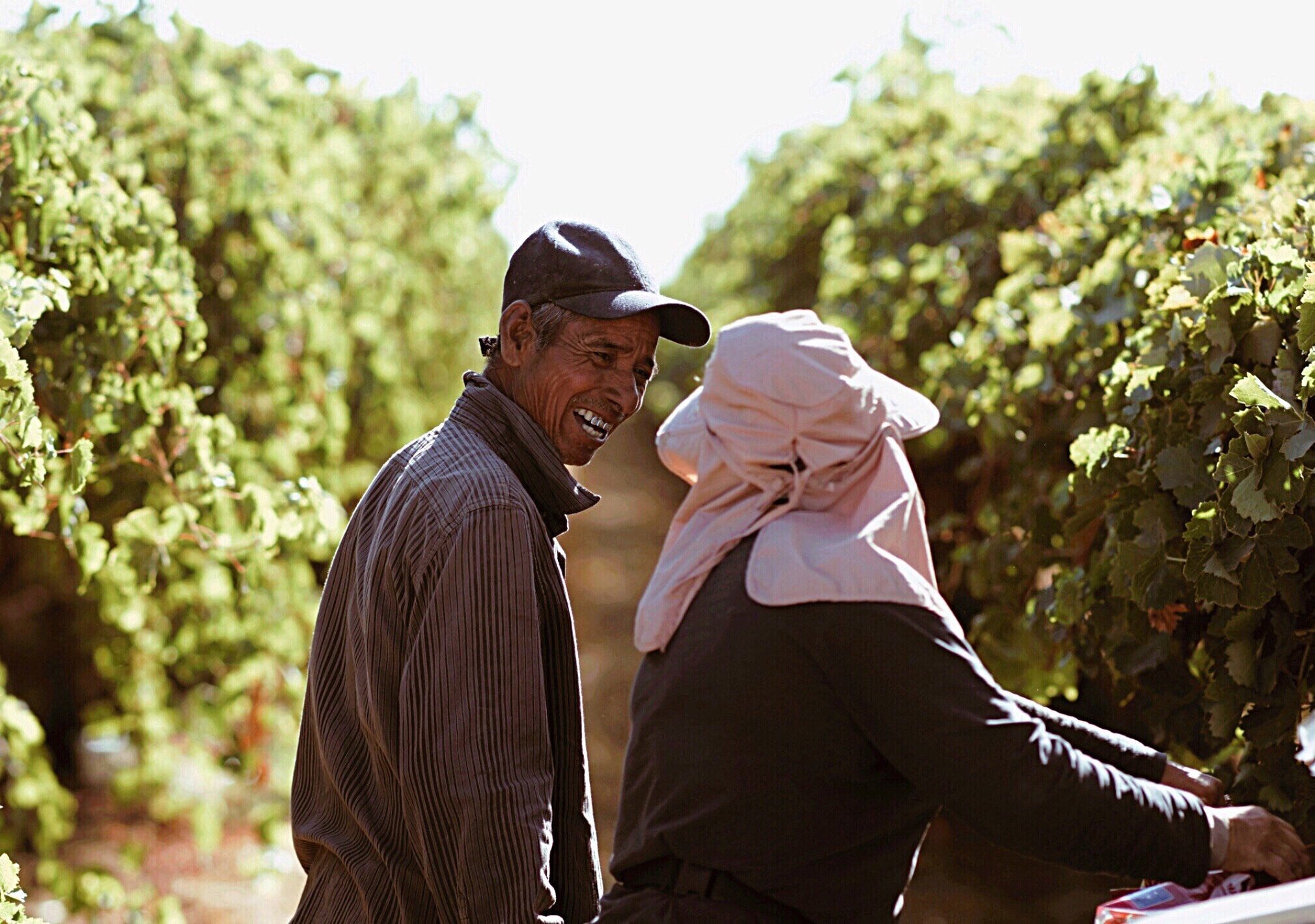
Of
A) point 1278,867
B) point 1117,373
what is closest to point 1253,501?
point 1278,867

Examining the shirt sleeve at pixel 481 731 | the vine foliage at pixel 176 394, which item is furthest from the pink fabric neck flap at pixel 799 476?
the vine foliage at pixel 176 394

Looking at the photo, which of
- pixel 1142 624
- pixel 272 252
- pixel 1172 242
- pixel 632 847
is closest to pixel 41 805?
pixel 272 252

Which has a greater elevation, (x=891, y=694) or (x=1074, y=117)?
(x=1074, y=117)

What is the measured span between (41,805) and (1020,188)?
12.8 feet

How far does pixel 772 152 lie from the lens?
29.1 feet

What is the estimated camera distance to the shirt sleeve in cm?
203

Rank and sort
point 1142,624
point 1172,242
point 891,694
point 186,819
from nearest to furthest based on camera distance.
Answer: point 891,694 → point 1142,624 → point 1172,242 → point 186,819

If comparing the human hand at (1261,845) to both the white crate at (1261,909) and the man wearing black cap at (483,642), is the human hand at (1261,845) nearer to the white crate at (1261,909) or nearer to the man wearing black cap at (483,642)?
the white crate at (1261,909)

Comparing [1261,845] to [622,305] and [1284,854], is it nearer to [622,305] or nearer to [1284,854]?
[1284,854]

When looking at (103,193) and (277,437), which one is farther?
(277,437)

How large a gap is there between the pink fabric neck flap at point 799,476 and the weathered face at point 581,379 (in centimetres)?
40

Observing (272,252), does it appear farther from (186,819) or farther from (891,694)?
(891,694)

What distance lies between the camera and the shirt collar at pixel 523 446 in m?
2.36

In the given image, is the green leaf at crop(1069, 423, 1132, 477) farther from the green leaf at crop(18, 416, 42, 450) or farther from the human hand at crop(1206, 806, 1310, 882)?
the green leaf at crop(18, 416, 42, 450)
